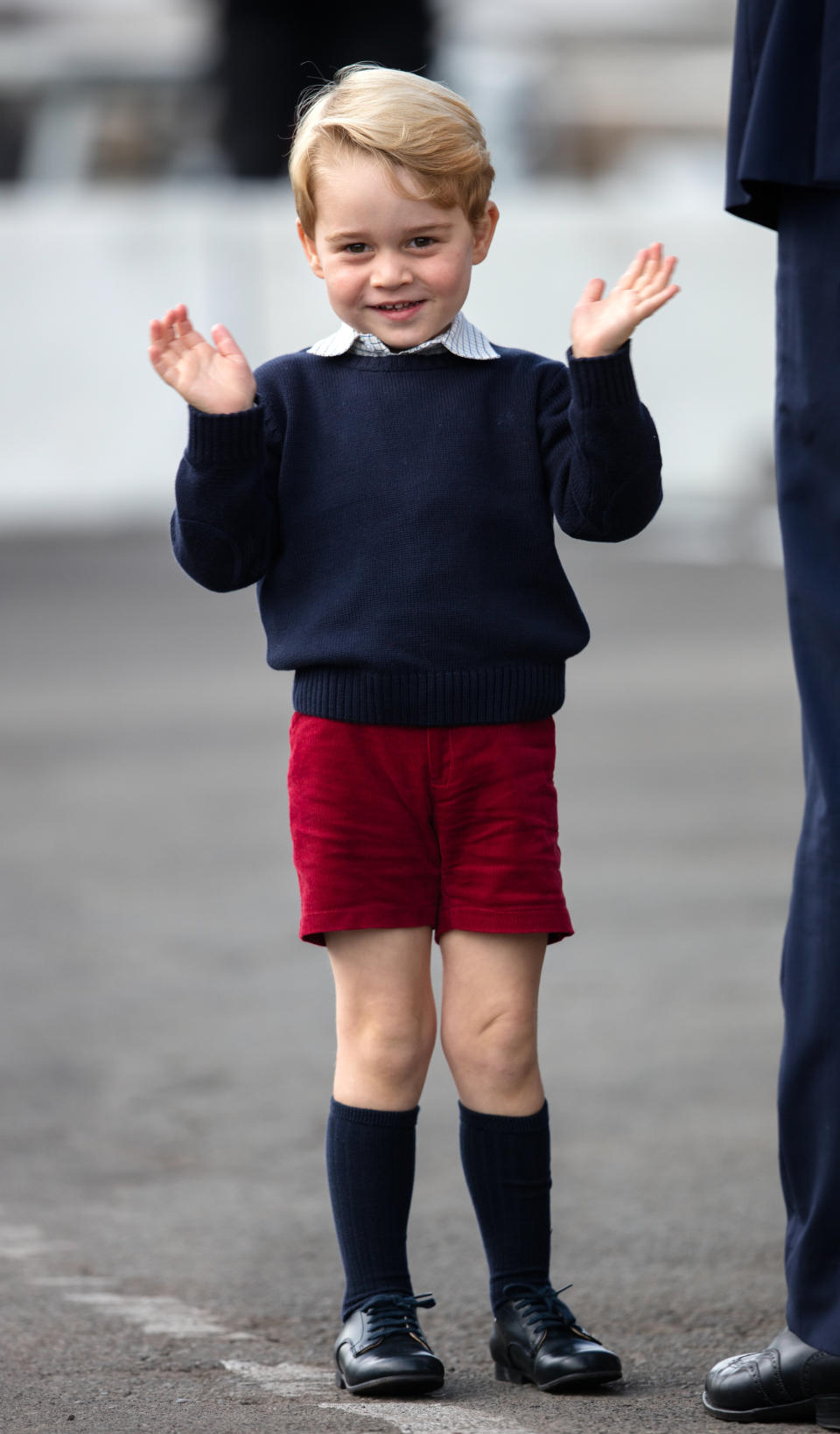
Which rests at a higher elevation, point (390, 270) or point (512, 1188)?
point (390, 270)

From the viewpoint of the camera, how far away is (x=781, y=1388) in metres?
2.58

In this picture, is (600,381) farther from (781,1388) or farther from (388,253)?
(781,1388)

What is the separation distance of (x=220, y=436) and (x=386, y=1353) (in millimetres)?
1163

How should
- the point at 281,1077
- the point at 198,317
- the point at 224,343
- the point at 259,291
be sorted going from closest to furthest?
the point at 224,343
the point at 281,1077
the point at 198,317
the point at 259,291

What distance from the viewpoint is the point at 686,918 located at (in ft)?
18.8

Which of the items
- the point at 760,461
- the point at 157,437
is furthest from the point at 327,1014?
the point at 157,437

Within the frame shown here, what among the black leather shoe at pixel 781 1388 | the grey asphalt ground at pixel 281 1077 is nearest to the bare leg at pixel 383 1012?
the grey asphalt ground at pixel 281 1077

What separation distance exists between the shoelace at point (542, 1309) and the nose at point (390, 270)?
4.20 feet

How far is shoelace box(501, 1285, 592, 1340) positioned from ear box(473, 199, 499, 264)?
4.33 feet

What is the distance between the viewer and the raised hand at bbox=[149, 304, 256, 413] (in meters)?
2.71

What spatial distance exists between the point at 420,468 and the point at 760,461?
13568 millimetres

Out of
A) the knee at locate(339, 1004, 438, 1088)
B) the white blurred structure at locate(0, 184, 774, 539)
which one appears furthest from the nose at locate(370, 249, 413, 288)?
the white blurred structure at locate(0, 184, 774, 539)

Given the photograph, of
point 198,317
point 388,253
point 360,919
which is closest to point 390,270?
point 388,253

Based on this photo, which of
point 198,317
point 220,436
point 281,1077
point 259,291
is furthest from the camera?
point 259,291
